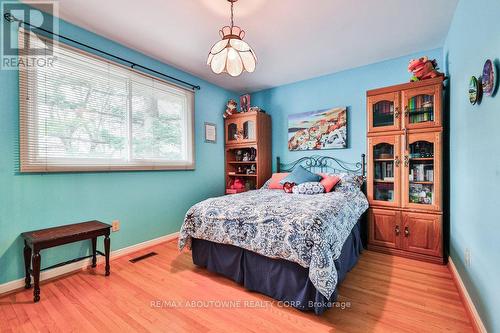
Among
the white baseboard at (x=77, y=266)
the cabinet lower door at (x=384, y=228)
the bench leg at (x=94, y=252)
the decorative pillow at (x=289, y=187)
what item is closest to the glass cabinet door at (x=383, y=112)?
the cabinet lower door at (x=384, y=228)

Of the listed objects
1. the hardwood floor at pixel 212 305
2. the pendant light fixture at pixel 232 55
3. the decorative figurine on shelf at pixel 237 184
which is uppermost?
the pendant light fixture at pixel 232 55

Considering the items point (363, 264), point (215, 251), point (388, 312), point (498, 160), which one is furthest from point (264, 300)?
point (498, 160)

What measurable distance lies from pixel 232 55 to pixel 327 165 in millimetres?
2360

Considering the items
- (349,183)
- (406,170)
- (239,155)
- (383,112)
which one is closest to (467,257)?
(406,170)

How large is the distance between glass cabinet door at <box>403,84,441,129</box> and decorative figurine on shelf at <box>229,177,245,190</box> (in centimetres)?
265

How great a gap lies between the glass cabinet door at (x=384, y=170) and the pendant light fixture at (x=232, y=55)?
1894 millimetres

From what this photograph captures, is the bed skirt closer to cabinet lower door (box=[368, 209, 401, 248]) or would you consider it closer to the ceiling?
cabinet lower door (box=[368, 209, 401, 248])

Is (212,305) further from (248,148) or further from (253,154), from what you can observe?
(248,148)

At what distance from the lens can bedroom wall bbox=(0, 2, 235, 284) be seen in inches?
77.5

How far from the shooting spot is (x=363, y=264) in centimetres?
247

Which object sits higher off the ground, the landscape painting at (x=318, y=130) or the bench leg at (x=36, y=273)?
the landscape painting at (x=318, y=130)

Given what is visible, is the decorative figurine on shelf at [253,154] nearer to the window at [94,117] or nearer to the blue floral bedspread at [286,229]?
the window at [94,117]

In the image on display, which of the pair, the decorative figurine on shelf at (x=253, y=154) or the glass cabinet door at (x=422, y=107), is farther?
the decorative figurine on shelf at (x=253, y=154)

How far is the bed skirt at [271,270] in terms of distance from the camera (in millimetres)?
1678
